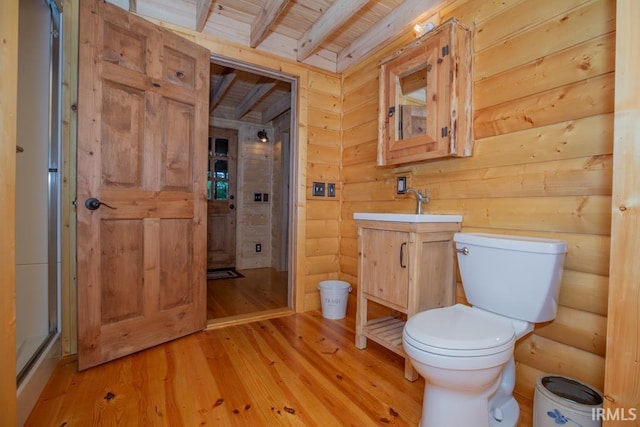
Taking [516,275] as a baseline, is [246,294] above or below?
below

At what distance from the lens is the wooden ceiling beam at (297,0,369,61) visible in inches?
75.5

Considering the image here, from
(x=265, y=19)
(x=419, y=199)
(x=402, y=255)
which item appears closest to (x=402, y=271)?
(x=402, y=255)

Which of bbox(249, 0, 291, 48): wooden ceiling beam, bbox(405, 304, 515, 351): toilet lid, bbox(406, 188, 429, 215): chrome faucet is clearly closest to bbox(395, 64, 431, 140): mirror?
bbox(406, 188, 429, 215): chrome faucet

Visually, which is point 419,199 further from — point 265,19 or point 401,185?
point 265,19

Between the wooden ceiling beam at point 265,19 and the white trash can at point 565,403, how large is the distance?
7.68ft

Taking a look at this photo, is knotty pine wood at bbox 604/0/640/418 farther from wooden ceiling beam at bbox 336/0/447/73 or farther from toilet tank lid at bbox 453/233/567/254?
wooden ceiling beam at bbox 336/0/447/73

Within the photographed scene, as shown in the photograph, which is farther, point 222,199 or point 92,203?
point 222,199

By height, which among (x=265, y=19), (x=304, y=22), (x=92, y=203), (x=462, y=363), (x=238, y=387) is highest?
(x=304, y=22)

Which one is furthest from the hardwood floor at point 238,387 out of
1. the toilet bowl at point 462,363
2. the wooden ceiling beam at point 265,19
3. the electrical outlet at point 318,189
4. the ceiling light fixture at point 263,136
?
the ceiling light fixture at point 263,136

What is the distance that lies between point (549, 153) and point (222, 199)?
12.7 feet

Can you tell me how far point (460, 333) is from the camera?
109 centimetres

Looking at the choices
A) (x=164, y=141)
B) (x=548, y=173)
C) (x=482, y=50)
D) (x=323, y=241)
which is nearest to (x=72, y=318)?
(x=164, y=141)

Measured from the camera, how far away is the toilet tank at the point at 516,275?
1156 mm

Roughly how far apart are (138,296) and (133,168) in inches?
30.6
